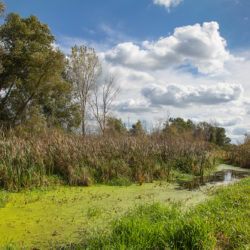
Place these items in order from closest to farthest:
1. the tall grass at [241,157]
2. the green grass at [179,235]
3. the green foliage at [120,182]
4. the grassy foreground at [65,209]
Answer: the green grass at [179,235], the grassy foreground at [65,209], the green foliage at [120,182], the tall grass at [241,157]

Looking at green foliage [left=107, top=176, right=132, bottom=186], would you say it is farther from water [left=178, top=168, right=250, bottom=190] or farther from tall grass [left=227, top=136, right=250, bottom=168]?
tall grass [left=227, top=136, right=250, bottom=168]

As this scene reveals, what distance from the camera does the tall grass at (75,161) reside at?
5992mm

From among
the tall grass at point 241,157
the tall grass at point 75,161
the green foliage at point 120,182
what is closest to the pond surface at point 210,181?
the tall grass at point 75,161

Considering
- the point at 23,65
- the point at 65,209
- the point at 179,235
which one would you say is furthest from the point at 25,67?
the point at 179,235

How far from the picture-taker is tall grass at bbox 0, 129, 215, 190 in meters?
5.99

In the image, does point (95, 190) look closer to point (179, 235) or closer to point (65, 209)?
point (65, 209)

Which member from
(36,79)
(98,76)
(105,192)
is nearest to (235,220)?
(105,192)

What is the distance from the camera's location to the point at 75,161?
6.93 metres

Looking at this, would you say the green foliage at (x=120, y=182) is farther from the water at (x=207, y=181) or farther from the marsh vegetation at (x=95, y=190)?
the water at (x=207, y=181)

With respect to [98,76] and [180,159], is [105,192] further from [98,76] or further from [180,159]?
[98,76]

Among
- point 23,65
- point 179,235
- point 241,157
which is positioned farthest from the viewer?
point 23,65

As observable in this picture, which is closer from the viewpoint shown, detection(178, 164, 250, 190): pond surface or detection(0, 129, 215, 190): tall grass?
detection(0, 129, 215, 190): tall grass

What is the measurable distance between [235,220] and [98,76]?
72.7ft

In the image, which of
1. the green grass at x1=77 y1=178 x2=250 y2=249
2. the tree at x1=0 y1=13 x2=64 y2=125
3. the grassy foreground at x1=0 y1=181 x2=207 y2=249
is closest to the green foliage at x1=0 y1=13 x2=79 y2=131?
the tree at x1=0 y1=13 x2=64 y2=125
